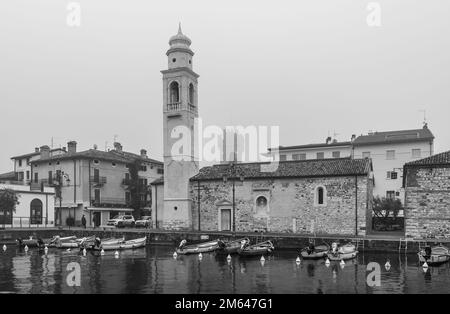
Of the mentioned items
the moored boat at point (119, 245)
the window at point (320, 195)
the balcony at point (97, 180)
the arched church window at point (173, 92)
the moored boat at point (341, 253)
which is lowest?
the moored boat at point (119, 245)

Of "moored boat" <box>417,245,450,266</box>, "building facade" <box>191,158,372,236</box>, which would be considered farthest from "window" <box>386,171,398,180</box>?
"moored boat" <box>417,245,450,266</box>

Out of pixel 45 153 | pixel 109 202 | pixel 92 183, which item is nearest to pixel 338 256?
pixel 92 183

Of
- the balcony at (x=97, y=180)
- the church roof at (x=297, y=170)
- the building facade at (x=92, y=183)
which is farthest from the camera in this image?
the balcony at (x=97, y=180)

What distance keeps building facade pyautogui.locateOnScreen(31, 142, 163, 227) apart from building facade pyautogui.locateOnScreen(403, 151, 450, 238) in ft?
128

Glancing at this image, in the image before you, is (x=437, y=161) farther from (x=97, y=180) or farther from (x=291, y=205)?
(x=97, y=180)

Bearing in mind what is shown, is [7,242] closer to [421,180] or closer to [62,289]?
[62,289]

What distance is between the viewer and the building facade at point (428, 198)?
35.6 m

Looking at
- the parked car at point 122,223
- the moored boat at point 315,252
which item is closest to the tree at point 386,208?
the moored boat at point 315,252

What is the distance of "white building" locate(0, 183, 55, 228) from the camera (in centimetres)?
5144

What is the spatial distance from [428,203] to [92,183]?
41.9 meters

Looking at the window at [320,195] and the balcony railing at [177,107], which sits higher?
the balcony railing at [177,107]

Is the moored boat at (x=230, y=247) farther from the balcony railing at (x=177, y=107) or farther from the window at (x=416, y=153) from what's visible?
the window at (x=416, y=153)

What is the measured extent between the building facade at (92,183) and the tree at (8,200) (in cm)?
729

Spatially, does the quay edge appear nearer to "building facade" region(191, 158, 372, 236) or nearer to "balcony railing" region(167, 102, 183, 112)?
"building facade" region(191, 158, 372, 236)
